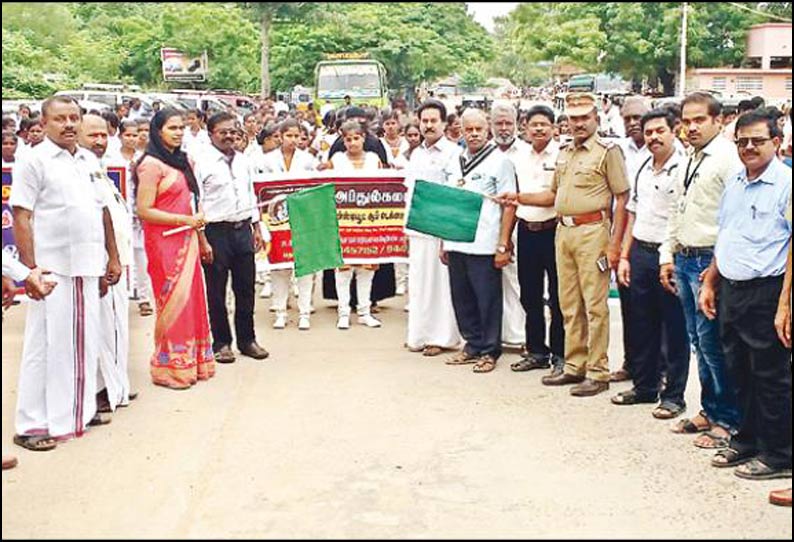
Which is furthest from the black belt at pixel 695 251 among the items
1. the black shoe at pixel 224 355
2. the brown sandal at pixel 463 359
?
the black shoe at pixel 224 355

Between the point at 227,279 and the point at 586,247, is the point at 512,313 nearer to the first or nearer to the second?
the point at 586,247

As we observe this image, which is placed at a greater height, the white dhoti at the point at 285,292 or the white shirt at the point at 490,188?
the white shirt at the point at 490,188

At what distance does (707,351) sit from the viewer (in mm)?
5012

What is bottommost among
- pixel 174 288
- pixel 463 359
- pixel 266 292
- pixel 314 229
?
pixel 463 359

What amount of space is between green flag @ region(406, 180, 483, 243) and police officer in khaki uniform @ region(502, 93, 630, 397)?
65 centimetres

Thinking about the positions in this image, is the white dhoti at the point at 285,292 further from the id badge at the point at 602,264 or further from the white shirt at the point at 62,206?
the white shirt at the point at 62,206

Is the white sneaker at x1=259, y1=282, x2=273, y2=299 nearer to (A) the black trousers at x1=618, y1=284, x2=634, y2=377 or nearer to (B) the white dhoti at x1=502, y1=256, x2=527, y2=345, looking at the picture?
(B) the white dhoti at x1=502, y1=256, x2=527, y2=345

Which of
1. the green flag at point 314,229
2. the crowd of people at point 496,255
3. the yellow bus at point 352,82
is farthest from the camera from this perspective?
the yellow bus at point 352,82

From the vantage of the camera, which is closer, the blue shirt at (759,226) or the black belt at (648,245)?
the blue shirt at (759,226)

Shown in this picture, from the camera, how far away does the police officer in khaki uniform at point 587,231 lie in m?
5.77

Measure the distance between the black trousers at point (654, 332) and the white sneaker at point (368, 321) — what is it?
2658 millimetres

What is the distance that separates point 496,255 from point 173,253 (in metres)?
2.11

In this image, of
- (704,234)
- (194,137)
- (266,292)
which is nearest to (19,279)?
(194,137)

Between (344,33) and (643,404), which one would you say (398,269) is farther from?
(643,404)
